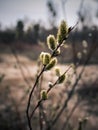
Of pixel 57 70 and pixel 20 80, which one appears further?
pixel 20 80

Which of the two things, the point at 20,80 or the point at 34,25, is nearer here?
the point at 34,25

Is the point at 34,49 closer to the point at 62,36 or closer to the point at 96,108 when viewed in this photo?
the point at 96,108

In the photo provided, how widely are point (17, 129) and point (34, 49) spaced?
84.2 ft

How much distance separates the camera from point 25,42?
1324 inches

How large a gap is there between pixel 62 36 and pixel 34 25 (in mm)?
2291

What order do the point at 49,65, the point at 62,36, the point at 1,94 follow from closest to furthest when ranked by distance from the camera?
the point at 62,36, the point at 49,65, the point at 1,94

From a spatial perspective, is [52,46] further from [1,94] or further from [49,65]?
[1,94]

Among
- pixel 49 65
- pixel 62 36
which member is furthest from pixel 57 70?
pixel 62 36

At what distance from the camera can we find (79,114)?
7.10 m

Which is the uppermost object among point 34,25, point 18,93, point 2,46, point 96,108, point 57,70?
point 2,46

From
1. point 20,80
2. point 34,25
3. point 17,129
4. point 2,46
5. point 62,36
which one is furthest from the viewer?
point 2,46

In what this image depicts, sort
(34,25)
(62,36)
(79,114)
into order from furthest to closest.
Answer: (79,114) → (34,25) → (62,36)

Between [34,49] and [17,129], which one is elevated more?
[34,49]

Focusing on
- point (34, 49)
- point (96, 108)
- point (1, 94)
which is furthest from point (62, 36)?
point (34, 49)
